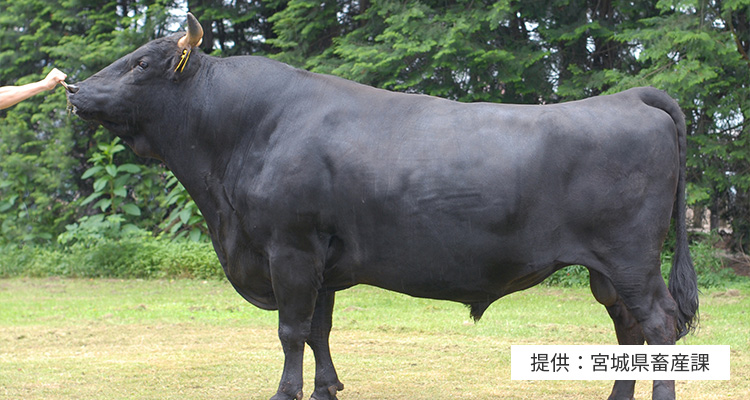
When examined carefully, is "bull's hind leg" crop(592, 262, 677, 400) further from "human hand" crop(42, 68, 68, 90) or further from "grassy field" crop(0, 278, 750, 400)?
"human hand" crop(42, 68, 68, 90)

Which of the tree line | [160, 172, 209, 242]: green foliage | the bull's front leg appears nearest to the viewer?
the bull's front leg

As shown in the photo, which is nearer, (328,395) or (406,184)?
(406,184)

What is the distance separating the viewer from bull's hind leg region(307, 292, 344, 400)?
5281 mm

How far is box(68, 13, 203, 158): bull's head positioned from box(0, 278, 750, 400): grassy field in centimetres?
193

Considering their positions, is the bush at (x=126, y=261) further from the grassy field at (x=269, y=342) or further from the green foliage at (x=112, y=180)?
the grassy field at (x=269, y=342)

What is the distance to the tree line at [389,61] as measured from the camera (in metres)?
10.6

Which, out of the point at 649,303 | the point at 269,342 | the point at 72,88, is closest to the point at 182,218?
the point at 269,342

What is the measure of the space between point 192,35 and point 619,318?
10.6 ft

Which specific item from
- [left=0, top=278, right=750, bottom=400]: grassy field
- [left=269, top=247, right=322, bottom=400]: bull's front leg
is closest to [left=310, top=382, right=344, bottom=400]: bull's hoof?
[left=0, top=278, right=750, bottom=400]: grassy field

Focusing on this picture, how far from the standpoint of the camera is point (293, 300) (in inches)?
189

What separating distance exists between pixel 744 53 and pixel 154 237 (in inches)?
394

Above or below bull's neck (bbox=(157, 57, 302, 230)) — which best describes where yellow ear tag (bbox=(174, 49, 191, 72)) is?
above

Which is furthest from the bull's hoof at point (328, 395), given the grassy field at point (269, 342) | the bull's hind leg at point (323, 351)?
the grassy field at point (269, 342)

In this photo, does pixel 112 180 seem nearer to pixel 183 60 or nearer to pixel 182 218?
pixel 182 218
